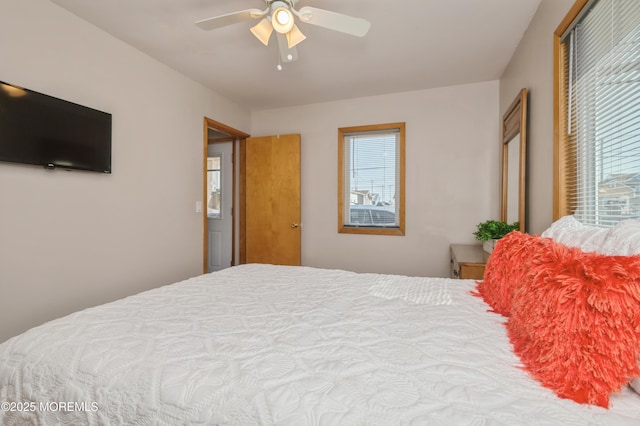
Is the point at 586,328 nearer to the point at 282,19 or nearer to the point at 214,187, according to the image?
the point at 282,19

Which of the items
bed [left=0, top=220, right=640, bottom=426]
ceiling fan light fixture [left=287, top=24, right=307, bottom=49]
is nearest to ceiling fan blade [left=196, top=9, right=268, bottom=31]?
ceiling fan light fixture [left=287, top=24, right=307, bottom=49]

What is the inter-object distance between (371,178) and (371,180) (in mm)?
25

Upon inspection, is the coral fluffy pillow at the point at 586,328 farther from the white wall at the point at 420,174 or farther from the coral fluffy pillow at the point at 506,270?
the white wall at the point at 420,174

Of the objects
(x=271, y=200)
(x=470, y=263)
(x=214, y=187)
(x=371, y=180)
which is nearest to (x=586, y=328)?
(x=470, y=263)

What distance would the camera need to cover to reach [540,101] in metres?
1.95

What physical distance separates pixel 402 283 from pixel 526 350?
2.94ft

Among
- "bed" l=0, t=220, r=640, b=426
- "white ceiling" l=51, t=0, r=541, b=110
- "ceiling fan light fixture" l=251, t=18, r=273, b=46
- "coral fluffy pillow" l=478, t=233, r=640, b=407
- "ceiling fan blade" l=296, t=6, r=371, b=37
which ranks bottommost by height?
"bed" l=0, t=220, r=640, b=426

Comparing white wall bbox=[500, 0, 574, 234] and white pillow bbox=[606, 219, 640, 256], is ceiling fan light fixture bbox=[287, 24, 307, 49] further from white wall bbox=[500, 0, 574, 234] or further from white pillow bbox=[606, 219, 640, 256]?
white pillow bbox=[606, 219, 640, 256]

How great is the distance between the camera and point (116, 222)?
242cm

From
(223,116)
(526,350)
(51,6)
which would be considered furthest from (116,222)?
(526,350)

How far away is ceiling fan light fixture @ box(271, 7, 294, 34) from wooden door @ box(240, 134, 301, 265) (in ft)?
6.63

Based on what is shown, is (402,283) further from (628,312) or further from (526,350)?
(628,312)

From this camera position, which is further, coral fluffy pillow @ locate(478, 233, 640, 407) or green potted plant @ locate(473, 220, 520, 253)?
green potted plant @ locate(473, 220, 520, 253)

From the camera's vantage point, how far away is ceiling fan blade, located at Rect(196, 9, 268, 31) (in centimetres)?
173
